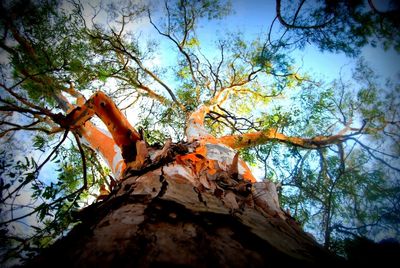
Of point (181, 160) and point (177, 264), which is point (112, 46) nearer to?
point (181, 160)

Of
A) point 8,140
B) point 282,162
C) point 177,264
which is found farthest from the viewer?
point 8,140

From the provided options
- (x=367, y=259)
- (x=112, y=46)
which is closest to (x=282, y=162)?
(x=367, y=259)

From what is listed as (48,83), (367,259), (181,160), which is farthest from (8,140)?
(367,259)

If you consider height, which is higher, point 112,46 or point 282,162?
point 112,46

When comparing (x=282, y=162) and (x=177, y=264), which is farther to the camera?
(x=282, y=162)

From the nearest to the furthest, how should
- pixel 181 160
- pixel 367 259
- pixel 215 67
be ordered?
1. pixel 367 259
2. pixel 181 160
3. pixel 215 67

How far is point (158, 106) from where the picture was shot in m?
6.76

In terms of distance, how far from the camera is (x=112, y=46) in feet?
21.6

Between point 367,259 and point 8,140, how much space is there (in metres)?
7.45

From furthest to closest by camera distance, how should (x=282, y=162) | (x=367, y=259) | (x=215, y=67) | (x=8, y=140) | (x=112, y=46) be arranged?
1. (x=215, y=67)
2. (x=112, y=46)
3. (x=8, y=140)
4. (x=282, y=162)
5. (x=367, y=259)

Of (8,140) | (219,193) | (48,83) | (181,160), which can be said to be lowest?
(219,193)

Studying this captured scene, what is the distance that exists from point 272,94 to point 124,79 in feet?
A: 15.8

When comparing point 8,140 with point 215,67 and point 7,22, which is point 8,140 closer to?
point 7,22

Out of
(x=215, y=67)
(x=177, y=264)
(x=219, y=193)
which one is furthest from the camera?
(x=215, y=67)
